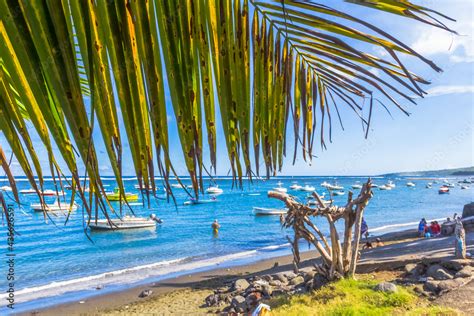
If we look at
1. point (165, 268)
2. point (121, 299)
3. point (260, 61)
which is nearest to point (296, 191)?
point (165, 268)

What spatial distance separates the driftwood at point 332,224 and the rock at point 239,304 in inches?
108

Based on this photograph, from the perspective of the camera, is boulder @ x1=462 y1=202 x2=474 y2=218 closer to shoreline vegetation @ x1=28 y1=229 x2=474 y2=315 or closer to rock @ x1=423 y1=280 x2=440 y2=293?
shoreline vegetation @ x1=28 y1=229 x2=474 y2=315

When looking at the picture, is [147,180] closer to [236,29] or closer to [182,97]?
[182,97]

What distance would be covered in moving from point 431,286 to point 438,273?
1064 mm

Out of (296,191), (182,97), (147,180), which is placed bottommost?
(296,191)

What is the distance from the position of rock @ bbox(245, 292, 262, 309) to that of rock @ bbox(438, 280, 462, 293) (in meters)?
5.20

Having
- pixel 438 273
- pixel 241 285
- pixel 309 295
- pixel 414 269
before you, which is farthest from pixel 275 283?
pixel 438 273

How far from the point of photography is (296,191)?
9325 centimetres

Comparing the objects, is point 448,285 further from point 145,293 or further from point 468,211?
point 468,211

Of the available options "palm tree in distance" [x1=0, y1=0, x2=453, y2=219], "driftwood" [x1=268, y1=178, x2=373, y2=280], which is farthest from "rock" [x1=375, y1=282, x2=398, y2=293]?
"palm tree in distance" [x1=0, y1=0, x2=453, y2=219]

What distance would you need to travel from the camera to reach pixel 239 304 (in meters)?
11.6

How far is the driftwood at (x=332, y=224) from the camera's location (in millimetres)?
9343

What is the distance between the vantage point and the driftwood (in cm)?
934

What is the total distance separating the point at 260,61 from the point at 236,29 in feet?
0.41
